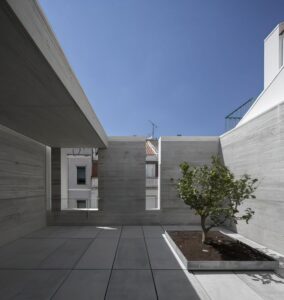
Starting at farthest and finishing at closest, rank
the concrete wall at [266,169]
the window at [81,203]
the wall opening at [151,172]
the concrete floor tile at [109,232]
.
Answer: the window at [81,203] → the wall opening at [151,172] → the concrete floor tile at [109,232] → the concrete wall at [266,169]

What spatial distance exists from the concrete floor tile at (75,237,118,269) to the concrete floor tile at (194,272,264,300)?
5.69 feet

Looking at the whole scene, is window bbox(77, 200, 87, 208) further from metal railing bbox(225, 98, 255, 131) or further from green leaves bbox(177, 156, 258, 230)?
green leaves bbox(177, 156, 258, 230)

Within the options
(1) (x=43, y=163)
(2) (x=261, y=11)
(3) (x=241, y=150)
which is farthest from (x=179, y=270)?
(2) (x=261, y=11)

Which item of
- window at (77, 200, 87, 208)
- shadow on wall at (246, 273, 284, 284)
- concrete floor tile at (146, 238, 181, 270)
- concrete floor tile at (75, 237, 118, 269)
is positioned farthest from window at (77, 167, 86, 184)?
shadow on wall at (246, 273, 284, 284)

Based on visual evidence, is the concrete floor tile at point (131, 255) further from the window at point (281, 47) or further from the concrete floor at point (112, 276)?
the window at point (281, 47)

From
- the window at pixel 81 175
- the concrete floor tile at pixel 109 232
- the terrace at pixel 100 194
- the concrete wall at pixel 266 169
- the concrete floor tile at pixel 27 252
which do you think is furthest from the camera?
the window at pixel 81 175

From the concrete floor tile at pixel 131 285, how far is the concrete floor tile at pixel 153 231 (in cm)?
275

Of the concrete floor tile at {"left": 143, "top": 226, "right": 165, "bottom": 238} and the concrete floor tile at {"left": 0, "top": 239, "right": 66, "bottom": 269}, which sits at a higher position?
the concrete floor tile at {"left": 0, "top": 239, "right": 66, "bottom": 269}

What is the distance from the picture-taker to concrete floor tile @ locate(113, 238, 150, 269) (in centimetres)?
457

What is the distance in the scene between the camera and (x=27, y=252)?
17.6 feet

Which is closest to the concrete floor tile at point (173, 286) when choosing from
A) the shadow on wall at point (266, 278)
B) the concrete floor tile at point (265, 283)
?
the concrete floor tile at point (265, 283)

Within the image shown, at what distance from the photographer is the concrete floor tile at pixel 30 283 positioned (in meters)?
3.43

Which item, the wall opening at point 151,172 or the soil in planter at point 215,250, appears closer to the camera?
the soil in planter at point 215,250

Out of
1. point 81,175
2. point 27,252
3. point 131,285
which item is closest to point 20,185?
point 27,252
